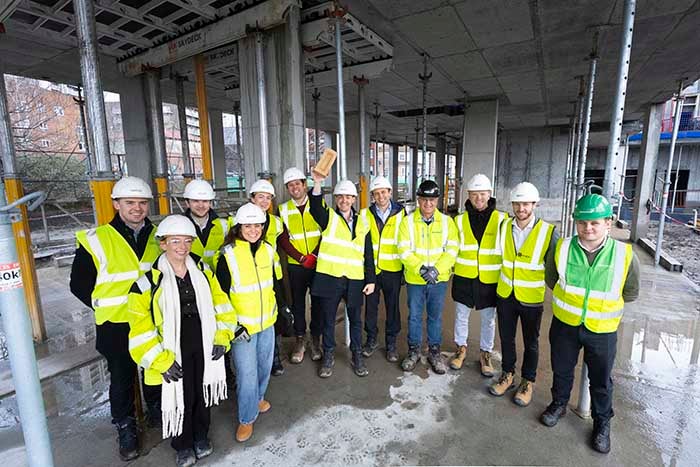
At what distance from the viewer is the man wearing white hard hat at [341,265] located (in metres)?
3.33

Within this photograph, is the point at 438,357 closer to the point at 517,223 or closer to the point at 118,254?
the point at 517,223

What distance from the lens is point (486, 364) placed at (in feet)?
11.4

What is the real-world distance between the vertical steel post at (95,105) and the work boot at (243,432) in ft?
6.11

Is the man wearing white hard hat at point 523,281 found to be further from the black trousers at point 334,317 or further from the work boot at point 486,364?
the black trousers at point 334,317

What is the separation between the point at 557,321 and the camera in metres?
2.67

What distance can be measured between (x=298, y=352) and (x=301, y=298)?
1.88 ft

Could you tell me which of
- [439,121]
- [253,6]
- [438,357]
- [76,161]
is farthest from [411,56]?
[76,161]

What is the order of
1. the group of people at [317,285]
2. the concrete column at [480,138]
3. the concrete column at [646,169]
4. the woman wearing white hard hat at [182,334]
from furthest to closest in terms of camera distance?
the concrete column at [480,138], the concrete column at [646,169], the group of people at [317,285], the woman wearing white hard hat at [182,334]

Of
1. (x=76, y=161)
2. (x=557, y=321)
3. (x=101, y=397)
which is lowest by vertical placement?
(x=101, y=397)

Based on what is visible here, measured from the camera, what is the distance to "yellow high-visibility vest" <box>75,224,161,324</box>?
233cm

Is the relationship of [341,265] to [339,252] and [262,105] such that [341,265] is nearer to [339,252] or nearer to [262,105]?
[339,252]

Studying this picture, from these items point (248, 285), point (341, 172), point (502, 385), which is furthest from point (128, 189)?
point (502, 385)

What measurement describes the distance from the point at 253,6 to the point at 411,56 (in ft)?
10.5

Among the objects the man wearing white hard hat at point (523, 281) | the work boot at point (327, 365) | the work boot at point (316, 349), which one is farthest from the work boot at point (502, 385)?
the work boot at point (316, 349)
